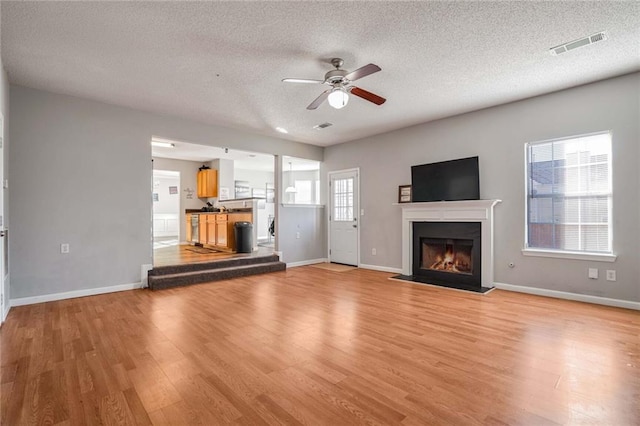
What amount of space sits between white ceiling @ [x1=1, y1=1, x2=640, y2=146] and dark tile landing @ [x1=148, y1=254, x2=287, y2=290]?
105 inches

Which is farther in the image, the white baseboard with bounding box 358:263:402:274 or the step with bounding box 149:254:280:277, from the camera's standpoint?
the white baseboard with bounding box 358:263:402:274

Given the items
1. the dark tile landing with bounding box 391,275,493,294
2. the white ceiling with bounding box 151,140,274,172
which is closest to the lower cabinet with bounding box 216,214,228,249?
the white ceiling with bounding box 151,140,274,172

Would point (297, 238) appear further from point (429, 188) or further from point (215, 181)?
point (215, 181)

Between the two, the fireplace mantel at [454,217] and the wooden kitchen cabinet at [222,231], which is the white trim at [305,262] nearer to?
the wooden kitchen cabinet at [222,231]

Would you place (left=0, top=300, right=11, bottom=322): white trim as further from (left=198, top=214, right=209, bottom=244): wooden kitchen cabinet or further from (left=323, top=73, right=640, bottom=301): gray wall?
(left=323, top=73, right=640, bottom=301): gray wall

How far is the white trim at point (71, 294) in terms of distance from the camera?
3857mm

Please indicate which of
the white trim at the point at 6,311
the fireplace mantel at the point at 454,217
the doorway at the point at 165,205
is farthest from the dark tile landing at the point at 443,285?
the doorway at the point at 165,205

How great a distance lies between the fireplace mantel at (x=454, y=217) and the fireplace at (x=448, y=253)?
0.08 m

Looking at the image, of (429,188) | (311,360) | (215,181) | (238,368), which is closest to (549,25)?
(429,188)

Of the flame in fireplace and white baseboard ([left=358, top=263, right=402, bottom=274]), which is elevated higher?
the flame in fireplace

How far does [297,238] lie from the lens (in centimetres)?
688

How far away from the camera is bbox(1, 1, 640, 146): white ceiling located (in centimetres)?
243

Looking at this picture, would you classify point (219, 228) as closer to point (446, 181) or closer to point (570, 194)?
point (446, 181)

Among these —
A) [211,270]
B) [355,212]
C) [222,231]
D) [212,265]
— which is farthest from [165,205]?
[355,212]
